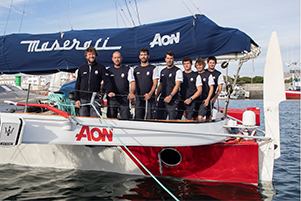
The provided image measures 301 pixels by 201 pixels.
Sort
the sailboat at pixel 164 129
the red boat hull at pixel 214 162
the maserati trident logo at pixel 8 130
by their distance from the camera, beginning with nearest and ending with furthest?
the maserati trident logo at pixel 8 130 → the sailboat at pixel 164 129 → the red boat hull at pixel 214 162

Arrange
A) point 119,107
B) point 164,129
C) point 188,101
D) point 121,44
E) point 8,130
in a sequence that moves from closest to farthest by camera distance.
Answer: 1. point 8,130
2. point 164,129
3. point 119,107
4. point 188,101
5. point 121,44

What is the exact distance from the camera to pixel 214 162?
6348mm

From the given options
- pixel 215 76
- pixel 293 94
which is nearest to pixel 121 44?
pixel 215 76

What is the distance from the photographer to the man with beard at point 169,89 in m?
5.63

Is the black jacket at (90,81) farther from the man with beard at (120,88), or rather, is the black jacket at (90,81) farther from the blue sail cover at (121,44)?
the blue sail cover at (121,44)

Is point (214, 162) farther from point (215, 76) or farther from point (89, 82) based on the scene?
point (89, 82)

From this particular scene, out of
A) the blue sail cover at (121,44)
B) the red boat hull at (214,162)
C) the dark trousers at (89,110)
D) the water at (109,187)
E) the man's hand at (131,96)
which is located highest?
the blue sail cover at (121,44)

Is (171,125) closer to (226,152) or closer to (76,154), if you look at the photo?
(226,152)

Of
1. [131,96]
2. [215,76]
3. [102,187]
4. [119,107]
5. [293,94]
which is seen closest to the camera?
[131,96]

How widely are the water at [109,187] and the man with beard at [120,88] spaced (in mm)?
1599

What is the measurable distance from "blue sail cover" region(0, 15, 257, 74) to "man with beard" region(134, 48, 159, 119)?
1439 millimetres

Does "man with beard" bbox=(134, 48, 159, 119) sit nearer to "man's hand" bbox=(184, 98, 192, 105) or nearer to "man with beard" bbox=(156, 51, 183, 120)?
"man with beard" bbox=(156, 51, 183, 120)

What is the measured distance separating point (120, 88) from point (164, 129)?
1.27 meters

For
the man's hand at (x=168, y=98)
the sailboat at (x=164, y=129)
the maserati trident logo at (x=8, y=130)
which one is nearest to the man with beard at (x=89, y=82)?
the sailboat at (x=164, y=129)
